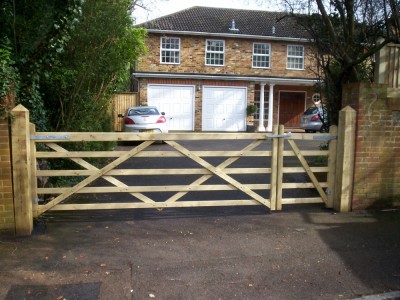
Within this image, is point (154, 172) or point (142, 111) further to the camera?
point (142, 111)

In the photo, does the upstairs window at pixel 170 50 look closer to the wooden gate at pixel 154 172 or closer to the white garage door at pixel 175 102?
Answer: the white garage door at pixel 175 102

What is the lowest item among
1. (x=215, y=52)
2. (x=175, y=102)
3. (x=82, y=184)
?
(x=82, y=184)

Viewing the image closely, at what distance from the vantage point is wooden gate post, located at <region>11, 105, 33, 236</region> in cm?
499

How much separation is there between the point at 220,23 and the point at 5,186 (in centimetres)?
2215

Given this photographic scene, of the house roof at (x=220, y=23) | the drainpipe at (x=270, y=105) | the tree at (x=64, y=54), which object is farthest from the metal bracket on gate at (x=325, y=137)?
the drainpipe at (x=270, y=105)

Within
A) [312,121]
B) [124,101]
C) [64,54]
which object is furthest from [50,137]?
Answer: [312,121]

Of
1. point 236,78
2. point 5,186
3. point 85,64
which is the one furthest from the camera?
point 236,78

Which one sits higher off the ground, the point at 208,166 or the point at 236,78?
the point at 236,78

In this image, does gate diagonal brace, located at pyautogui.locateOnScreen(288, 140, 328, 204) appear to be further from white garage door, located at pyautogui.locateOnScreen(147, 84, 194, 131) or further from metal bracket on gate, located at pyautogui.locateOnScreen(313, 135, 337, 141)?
white garage door, located at pyautogui.locateOnScreen(147, 84, 194, 131)

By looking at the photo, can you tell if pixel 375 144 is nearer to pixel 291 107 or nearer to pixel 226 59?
pixel 226 59

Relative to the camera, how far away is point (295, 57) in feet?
83.6

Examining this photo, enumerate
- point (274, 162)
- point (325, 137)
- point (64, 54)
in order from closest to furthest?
point (274, 162) → point (325, 137) → point (64, 54)

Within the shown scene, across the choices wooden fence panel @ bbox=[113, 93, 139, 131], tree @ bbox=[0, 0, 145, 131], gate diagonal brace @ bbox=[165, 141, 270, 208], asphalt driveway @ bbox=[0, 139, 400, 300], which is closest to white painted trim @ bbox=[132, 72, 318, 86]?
wooden fence panel @ bbox=[113, 93, 139, 131]

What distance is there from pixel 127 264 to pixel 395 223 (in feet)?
12.9
